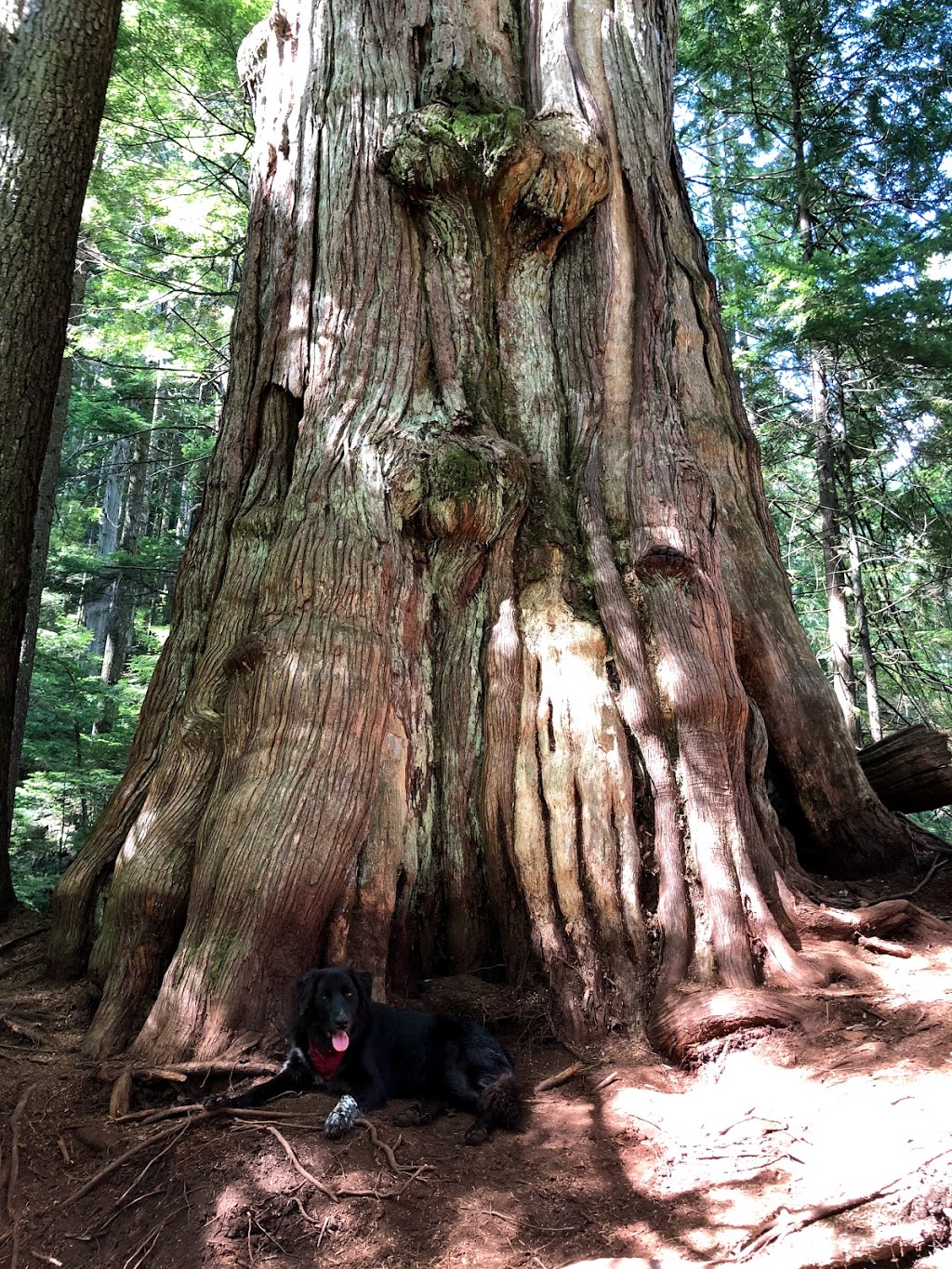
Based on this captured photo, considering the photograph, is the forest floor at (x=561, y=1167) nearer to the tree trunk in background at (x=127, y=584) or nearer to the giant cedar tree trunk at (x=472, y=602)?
the giant cedar tree trunk at (x=472, y=602)

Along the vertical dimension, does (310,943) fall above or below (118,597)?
below

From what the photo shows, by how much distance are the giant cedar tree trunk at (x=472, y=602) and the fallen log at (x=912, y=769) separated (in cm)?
56

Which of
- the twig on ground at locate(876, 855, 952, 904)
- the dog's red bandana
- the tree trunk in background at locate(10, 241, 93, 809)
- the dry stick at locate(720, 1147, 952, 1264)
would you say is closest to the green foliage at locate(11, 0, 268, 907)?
the tree trunk in background at locate(10, 241, 93, 809)

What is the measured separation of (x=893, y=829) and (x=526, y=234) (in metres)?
4.10

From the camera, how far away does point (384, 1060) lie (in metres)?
3.45

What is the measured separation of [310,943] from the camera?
3729 millimetres

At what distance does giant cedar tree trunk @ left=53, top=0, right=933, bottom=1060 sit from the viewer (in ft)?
12.4

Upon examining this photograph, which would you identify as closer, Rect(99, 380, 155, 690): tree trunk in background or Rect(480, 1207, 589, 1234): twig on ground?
Rect(480, 1207, 589, 1234): twig on ground

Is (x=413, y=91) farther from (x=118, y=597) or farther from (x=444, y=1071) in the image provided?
(x=118, y=597)

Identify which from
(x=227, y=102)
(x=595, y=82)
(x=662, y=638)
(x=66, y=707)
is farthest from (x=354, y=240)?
(x=66, y=707)

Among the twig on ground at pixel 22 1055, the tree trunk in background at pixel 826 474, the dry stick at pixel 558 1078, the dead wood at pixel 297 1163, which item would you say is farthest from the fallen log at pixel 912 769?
the tree trunk in background at pixel 826 474

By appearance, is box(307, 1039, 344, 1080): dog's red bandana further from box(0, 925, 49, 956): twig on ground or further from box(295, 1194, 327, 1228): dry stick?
box(0, 925, 49, 956): twig on ground

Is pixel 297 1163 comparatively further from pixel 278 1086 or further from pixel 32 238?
pixel 32 238

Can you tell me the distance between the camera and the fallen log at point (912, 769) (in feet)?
17.8
